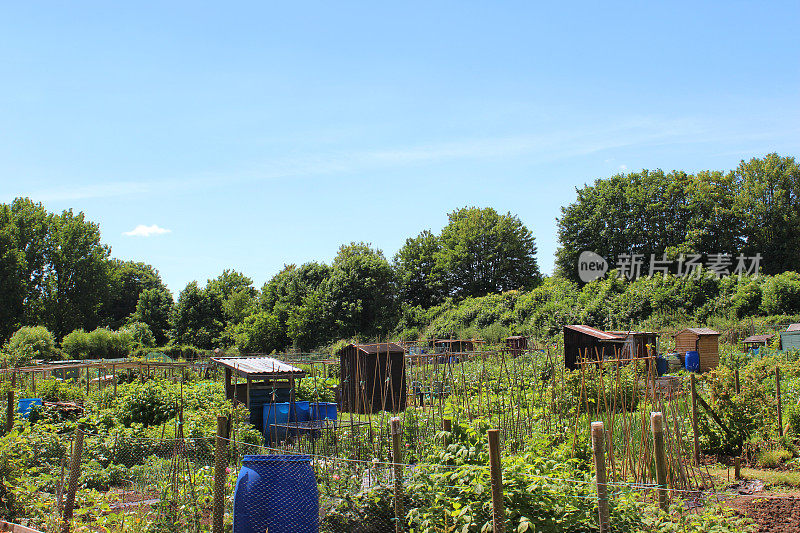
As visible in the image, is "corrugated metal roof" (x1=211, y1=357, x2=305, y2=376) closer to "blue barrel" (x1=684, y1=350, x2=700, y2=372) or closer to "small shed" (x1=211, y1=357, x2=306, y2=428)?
"small shed" (x1=211, y1=357, x2=306, y2=428)

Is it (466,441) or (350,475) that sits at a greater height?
(466,441)

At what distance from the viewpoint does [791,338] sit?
22.2 m

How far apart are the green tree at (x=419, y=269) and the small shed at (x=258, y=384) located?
133 ft

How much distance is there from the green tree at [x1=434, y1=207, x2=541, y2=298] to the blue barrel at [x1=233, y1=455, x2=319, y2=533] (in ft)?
147

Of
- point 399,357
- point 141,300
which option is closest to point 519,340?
point 399,357

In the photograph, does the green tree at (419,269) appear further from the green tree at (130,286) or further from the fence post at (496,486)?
the fence post at (496,486)

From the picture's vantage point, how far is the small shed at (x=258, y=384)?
10.6 m

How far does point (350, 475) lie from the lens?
593 cm

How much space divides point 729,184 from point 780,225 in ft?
14.9

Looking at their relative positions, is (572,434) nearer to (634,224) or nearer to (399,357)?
(399,357)

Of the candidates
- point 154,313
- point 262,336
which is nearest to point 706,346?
point 262,336

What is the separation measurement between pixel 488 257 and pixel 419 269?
6.77m

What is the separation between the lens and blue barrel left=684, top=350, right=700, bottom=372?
20.2m

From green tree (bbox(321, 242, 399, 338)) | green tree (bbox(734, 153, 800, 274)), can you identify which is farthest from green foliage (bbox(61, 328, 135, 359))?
green tree (bbox(734, 153, 800, 274))
